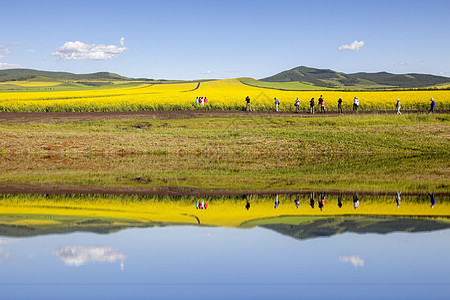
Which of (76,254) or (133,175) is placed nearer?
(76,254)

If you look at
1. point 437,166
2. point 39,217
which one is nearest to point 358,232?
point 39,217

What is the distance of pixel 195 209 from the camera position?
44.2 feet

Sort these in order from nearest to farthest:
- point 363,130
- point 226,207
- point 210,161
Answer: point 226,207 < point 210,161 < point 363,130

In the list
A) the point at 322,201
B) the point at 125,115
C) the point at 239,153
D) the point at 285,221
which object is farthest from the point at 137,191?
the point at 125,115

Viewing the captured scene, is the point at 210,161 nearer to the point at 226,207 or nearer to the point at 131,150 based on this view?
the point at 131,150

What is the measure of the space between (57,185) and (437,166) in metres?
19.4

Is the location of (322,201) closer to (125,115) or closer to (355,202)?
(355,202)

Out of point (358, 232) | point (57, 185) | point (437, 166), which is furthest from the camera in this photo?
point (437, 166)

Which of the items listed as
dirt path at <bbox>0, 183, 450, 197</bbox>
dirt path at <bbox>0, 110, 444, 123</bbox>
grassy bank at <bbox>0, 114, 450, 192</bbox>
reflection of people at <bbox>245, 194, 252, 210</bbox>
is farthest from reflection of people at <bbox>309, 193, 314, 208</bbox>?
dirt path at <bbox>0, 110, 444, 123</bbox>

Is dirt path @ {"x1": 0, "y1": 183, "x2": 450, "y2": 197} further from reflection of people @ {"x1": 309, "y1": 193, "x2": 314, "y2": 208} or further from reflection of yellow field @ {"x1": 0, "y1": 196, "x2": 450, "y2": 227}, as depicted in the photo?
reflection of yellow field @ {"x1": 0, "y1": 196, "x2": 450, "y2": 227}

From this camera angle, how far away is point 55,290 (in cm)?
690

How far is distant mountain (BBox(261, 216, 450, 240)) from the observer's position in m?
10.1

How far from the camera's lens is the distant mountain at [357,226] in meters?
10.1

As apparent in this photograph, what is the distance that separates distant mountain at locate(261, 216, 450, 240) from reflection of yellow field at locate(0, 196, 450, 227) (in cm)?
89
